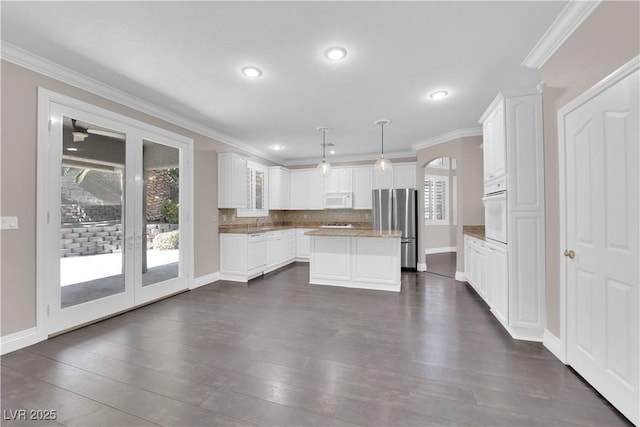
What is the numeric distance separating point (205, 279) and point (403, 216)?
13.8 ft

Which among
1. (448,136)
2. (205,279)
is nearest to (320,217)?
(205,279)

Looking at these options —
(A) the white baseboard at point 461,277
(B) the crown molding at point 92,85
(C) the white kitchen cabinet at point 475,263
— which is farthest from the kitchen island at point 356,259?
(B) the crown molding at point 92,85

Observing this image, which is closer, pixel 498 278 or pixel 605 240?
pixel 605 240

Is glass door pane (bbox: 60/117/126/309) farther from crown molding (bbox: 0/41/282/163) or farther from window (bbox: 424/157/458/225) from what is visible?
window (bbox: 424/157/458/225)

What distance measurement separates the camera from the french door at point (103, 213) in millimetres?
2621

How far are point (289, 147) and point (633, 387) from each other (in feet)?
18.6

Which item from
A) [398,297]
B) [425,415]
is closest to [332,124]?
[398,297]

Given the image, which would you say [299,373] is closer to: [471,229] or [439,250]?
[471,229]

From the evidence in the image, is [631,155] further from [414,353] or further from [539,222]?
[414,353]

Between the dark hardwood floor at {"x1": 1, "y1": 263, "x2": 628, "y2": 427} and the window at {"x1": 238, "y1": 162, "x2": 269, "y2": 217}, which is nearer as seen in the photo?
the dark hardwood floor at {"x1": 1, "y1": 263, "x2": 628, "y2": 427}

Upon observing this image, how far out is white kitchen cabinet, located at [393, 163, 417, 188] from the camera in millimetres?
6113

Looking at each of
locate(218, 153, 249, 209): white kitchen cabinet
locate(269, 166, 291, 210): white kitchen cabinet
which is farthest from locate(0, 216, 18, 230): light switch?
locate(269, 166, 291, 210): white kitchen cabinet

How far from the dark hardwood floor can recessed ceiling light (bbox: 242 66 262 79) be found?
274cm

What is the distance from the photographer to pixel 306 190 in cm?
714
